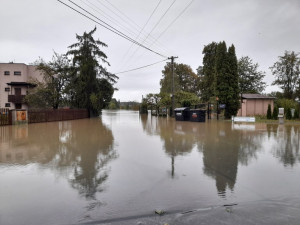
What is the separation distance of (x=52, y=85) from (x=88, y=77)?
515cm

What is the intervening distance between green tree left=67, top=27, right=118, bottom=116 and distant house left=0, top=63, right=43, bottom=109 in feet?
36.8

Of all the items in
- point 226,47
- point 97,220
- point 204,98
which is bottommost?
point 97,220

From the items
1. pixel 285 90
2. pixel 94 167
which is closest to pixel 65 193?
pixel 94 167

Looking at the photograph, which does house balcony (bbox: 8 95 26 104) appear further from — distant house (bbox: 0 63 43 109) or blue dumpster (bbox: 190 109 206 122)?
blue dumpster (bbox: 190 109 206 122)

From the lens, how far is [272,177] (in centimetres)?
519

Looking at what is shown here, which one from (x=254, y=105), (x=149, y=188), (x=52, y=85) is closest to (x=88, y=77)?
(x=52, y=85)

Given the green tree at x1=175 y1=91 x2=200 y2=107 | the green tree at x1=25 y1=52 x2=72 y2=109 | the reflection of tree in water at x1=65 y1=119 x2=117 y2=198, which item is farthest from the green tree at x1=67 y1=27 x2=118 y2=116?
the reflection of tree in water at x1=65 y1=119 x2=117 y2=198

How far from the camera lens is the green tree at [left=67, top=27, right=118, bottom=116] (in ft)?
107

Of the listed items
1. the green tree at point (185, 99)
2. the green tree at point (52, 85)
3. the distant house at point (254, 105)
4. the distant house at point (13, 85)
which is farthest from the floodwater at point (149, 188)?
the distant house at point (13, 85)

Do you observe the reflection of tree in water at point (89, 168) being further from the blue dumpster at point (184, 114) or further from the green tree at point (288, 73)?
the green tree at point (288, 73)

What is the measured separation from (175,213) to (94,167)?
3.18 m

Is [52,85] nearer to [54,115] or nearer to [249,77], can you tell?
[54,115]

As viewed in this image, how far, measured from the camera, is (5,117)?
19.4 metres

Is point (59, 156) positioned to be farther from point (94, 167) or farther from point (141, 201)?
point (141, 201)
